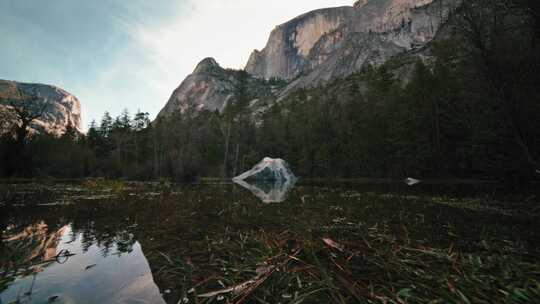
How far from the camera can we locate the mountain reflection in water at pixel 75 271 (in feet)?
6.36

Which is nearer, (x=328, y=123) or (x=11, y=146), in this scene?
(x=11, y=146)

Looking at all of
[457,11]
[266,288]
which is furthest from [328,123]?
[266,288]

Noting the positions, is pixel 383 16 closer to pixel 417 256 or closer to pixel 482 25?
pixel 482 25

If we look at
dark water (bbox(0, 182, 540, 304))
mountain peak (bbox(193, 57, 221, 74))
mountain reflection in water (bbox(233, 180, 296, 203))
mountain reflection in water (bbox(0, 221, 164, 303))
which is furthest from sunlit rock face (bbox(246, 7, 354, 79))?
mountain reflection in water (bbox(0, 221, 164, 303))

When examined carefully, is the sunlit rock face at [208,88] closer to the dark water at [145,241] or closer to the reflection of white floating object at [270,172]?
the reflection of white floating object at [270,172]

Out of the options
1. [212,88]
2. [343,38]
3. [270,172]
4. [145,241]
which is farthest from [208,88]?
[145,241]

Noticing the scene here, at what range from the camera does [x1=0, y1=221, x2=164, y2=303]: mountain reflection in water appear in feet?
6.36

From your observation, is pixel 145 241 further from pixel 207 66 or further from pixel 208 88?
pixel 207 66

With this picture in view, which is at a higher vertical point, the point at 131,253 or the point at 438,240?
the point at 131,253

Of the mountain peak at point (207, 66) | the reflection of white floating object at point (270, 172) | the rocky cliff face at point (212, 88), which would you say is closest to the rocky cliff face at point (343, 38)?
the rocky cliff face at point (212, 88)

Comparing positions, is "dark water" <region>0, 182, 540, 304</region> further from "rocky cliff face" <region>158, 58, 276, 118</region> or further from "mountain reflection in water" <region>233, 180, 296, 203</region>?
"rocky cliff face" <region>158, 58, 276, 118</region>

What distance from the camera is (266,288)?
2025 millimetres

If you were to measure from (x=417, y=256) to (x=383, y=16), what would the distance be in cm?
13367

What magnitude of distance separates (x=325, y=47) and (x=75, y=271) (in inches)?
5758
